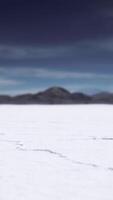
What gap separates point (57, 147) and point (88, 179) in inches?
103

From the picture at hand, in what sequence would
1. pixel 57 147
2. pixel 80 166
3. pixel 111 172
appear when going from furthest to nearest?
pixel 57 147
pixel 80 166
pixel 111 172

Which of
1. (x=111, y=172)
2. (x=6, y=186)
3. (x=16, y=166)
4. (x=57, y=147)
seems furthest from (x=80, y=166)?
(x=57, y=147)

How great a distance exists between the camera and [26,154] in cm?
623

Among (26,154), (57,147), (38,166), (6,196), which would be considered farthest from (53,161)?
(6,196)

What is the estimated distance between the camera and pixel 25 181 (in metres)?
4.33

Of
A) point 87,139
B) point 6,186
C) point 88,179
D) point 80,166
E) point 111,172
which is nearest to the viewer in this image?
point 6,186

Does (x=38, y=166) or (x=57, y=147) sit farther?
(x=57, y=147)

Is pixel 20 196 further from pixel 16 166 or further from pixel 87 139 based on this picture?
pixel 87 139

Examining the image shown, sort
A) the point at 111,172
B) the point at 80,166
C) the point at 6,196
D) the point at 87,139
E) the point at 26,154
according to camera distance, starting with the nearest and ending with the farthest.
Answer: the point at 6,196 → the point at 111,172 → the point at 80,166 → the point at 26,154 → the point at 87,139

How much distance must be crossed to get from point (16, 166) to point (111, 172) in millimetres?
1411

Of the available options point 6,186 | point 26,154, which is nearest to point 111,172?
point 6,186

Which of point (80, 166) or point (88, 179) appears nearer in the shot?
point (88, 179)

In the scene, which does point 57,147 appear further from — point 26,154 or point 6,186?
point 6,186

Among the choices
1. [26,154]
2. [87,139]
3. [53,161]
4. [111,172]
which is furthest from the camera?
[87,139]
